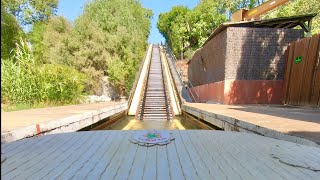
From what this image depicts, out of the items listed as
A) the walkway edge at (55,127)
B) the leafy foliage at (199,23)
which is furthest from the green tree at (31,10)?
the walkway edge at (55,127)

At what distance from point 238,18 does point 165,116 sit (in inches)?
307

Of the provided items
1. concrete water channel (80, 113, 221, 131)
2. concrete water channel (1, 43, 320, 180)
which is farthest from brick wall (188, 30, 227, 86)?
concrete water channel (1, 43, 320, 180)

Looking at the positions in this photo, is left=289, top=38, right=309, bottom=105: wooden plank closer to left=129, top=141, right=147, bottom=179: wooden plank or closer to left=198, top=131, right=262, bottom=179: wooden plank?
left=198, top=131, right=262, bottom=179: wooden plank

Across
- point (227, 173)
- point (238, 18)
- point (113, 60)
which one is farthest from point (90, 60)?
point (227, 173)

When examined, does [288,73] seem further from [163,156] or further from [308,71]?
[163,156]

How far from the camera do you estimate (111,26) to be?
1856 centimetres

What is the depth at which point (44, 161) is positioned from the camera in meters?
2.44

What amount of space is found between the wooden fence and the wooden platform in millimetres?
6135

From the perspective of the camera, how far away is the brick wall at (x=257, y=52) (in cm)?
1062

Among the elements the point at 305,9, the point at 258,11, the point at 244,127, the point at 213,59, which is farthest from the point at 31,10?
the point at 244,127

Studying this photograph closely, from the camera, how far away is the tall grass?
8133 millimetres

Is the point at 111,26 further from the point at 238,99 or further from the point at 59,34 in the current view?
the point at 238,99

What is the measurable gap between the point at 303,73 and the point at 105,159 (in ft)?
28.7

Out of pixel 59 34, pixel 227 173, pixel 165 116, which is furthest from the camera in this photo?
pixel 59 34
